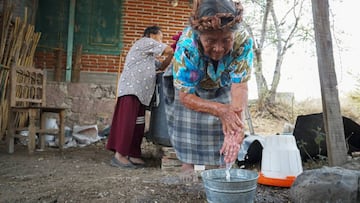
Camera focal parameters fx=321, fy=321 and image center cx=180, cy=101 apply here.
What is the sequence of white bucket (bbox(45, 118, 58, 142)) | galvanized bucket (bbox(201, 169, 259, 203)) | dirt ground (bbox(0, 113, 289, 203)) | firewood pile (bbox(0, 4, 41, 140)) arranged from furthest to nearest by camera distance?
white bucket (bbox(45, 118, 58, 142)) < firewood pile (bbox(0, 4, 41, 140)) < dirt ground (bbox(0, 113, 289, 203)) < galvanized bucket (bbox(201, 169, 259, 203))

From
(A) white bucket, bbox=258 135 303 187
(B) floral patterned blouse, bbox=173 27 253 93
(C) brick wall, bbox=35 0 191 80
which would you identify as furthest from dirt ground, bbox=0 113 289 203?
(C) brick wall, bbox=35 0 191 80

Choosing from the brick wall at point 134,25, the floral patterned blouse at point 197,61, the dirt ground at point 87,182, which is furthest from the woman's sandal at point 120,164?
the brick wall at point 134,25

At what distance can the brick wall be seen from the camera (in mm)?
5164

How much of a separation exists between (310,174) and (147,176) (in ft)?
4.34

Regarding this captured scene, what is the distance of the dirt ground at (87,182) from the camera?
1.86 m

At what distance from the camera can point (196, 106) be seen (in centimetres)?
150

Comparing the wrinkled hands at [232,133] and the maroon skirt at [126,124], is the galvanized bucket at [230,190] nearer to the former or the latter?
the wrinkled hands at [232,133]

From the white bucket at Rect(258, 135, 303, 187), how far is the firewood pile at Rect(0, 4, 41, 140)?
3.41m

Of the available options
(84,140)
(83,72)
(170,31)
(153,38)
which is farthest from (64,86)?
(153,38)

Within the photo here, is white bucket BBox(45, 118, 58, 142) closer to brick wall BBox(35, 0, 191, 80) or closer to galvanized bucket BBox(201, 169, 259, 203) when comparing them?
brick wall BBox(35, 0, 191, 80)

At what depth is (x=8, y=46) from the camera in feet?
14.1

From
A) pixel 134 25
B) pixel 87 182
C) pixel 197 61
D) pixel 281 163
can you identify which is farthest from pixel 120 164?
pixel 134 25

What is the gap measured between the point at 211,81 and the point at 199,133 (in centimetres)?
33

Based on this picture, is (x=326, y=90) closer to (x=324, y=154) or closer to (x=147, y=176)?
(x=324, y=154)
